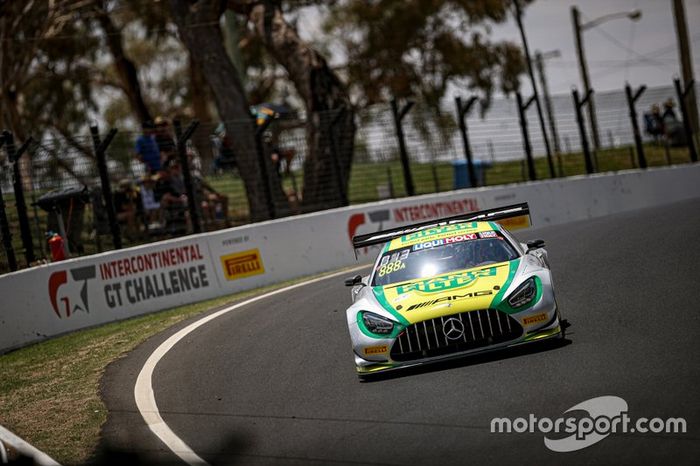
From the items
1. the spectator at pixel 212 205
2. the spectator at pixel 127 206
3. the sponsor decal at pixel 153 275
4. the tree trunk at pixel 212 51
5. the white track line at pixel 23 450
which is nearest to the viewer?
the white track line at pixel 23 450

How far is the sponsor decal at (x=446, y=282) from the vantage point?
9.48 meters

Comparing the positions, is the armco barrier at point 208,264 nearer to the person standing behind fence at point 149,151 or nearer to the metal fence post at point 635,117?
the person standing behind fence at point 149,151

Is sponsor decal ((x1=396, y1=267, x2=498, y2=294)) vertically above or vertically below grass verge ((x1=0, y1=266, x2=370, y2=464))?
above

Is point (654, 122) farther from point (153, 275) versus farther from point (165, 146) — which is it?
point (153, 275)

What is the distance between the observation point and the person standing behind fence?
19484 millimetres

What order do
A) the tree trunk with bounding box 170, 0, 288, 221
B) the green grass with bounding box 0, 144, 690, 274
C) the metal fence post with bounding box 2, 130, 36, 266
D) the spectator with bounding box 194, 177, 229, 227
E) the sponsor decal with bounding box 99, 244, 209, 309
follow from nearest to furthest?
the sponsor decal with bounding box 99, 244, 209, 309, the metal fence post with bounding box 2, 130, 36, 266, the green grass with bounding box 0, 144, 690, 274, the spectator with bounding box 194, 177, 229, 227, the tree trunk with bounding box 170, 0, 288, 221

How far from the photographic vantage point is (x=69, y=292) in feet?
51.0

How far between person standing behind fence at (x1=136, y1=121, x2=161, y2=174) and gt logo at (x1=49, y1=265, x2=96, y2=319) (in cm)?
404

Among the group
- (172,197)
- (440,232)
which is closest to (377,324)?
(440,232)

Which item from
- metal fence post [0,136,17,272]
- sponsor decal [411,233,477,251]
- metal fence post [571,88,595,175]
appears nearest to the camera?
sponsor decal [411,233,477,251]

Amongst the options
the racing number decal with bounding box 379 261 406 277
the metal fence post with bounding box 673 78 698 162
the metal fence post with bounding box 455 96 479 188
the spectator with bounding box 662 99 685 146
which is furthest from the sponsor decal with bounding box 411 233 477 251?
the spectator with bounding box 662 99 685 146

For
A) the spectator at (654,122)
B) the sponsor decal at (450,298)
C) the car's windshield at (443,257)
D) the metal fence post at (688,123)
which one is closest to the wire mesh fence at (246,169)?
the spectator at (654,122)

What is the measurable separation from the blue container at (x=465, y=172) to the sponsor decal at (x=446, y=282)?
48.2 feet

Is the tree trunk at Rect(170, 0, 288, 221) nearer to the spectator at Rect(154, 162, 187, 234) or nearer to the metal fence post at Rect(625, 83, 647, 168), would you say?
the spectator at Rect(154, 162, 187, 234)
